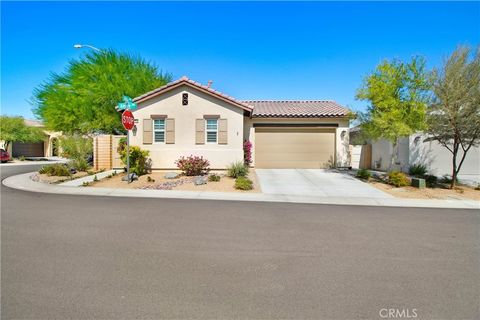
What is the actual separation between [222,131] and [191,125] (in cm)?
183

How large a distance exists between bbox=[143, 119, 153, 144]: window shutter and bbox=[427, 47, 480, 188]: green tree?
46.0ft

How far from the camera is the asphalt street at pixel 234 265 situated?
3123 mm

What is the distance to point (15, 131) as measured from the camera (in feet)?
92.9

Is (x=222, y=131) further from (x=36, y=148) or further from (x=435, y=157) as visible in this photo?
(x=36, y=148)

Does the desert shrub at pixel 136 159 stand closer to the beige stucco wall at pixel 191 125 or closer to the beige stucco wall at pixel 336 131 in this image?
the beige stucco wall at pixel 191 125

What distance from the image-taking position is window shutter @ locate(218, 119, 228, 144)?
1583 centimetres

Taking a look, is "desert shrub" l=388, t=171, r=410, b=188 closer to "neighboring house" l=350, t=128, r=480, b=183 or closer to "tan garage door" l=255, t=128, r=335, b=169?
"neighboring house" l=350, t=128, r=480, b=183

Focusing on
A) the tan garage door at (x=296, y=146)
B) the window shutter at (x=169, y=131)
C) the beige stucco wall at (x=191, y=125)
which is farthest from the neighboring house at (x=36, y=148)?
the tan garage door at (x=296, y=146)

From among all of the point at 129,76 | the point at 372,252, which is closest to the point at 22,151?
the point at 129,76

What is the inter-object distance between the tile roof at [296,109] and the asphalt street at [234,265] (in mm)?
11324

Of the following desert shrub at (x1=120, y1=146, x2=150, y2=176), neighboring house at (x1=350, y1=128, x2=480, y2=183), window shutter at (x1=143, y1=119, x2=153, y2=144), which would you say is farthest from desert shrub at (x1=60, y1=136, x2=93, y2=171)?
neighboring house at (x1=350, y1=128, x2=480, y2=183)

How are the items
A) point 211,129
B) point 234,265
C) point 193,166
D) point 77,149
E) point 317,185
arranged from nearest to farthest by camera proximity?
point 234,265, point 317,185, point 193,166, point 211,129, point 77,149

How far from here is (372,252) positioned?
4.88 meters

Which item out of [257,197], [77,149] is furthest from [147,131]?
[257,197]
